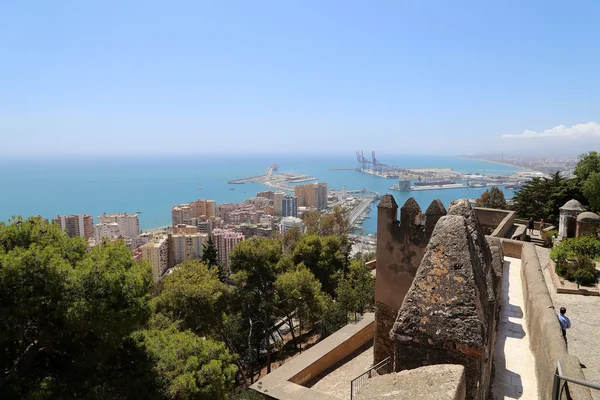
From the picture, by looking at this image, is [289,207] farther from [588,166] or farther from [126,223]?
[588,166]

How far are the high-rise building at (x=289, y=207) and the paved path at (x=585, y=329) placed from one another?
308ft

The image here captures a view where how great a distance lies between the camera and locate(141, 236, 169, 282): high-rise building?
183ft

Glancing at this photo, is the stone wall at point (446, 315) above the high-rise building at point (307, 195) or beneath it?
above

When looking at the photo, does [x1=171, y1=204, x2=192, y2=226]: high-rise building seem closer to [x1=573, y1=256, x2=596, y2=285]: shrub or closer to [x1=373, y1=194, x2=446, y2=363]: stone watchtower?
[x1=573, y1=256, x2=596, y2=285]: shrub

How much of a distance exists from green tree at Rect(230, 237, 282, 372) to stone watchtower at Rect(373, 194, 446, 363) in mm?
9949

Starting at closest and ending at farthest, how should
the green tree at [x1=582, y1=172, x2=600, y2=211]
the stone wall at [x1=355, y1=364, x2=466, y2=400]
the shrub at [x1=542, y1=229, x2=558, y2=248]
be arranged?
1. the stone wall at [x1=355, y1=364, x2=466, y2=400]
2. the shrub at [x1=542, y1=229, x2=558, y2=248]
3. the green tree at [x1=582, y1=172, x2=600, y2=211]

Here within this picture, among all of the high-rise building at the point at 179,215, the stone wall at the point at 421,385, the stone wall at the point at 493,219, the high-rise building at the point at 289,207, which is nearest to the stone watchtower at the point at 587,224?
the stone wall at the point at 493,219

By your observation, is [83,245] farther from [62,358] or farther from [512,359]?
[512,359]

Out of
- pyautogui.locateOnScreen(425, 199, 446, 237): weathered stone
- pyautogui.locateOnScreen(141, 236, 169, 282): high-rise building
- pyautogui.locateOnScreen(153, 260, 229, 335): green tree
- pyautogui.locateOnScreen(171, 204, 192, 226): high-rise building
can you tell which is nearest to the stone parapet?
pyautogui.locateOnScreen(425, 199, 446, 237): weathered stone

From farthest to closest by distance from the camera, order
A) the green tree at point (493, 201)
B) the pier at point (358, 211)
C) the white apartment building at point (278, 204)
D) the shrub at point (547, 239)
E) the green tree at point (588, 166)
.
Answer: the white apartment building at point (278, 204) → the pier at point (358, 211) → the green tree at point (493, 201) → the green tree at point (588, 166) → the shrub at point (547, 239)

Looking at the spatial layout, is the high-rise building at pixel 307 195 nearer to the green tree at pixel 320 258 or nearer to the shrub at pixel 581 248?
the green tree at pixel 320 258

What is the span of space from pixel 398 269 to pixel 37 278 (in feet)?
19.6

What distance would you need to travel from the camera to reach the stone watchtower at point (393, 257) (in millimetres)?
6840

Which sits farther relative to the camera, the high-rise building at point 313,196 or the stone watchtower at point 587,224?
the high-rise building at point 313,196
